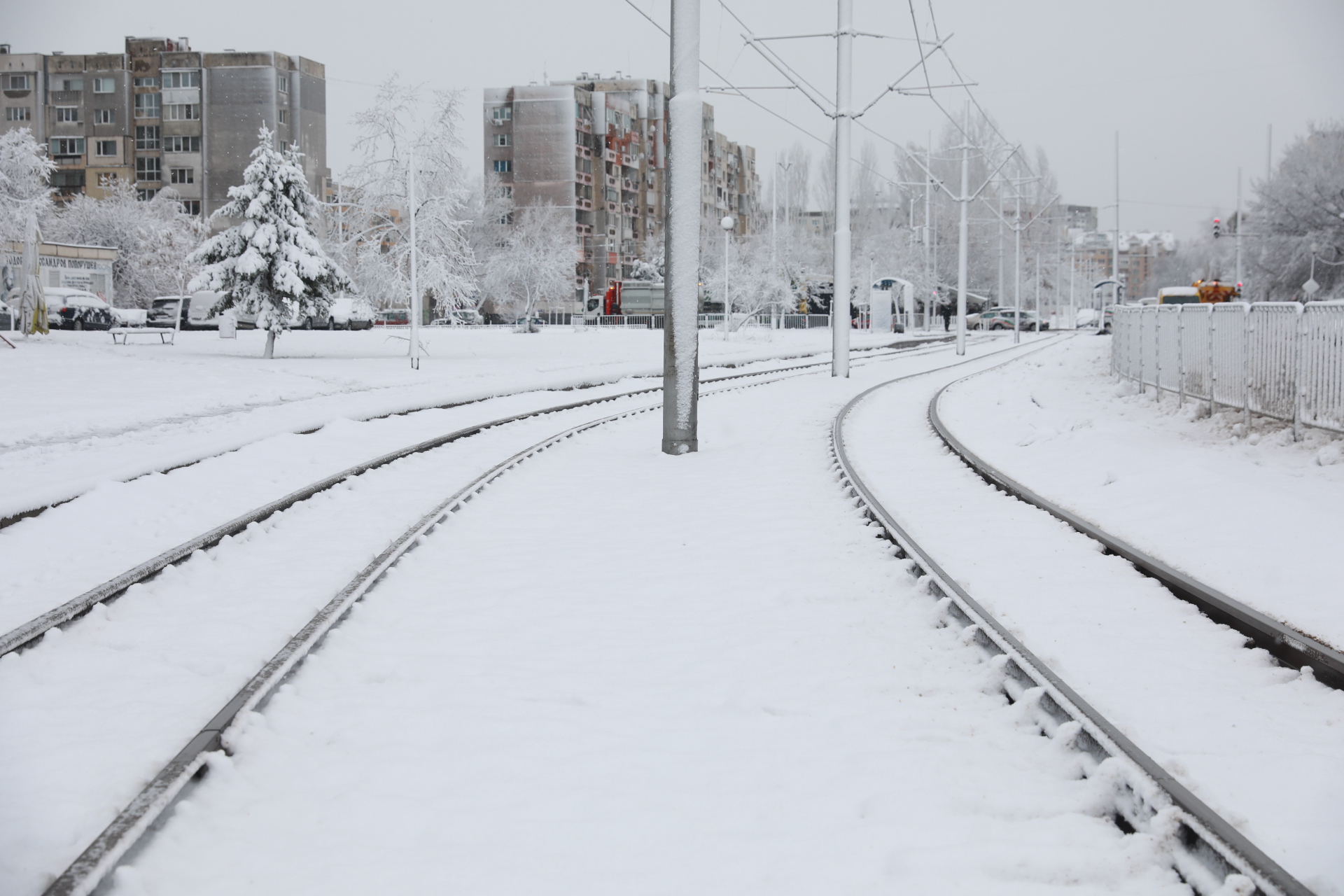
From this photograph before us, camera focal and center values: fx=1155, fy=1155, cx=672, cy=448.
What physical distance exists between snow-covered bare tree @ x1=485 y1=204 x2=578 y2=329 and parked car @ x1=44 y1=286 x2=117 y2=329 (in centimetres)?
3029

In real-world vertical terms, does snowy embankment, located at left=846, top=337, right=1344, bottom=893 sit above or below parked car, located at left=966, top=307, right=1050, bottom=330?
below

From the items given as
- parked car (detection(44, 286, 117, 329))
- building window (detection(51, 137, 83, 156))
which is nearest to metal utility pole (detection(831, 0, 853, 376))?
parked car (detection(44, 286, 117, 329))

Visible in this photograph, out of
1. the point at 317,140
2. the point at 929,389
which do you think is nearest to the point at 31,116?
the point at 317,140

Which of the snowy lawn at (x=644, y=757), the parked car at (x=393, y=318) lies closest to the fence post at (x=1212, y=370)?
the snowy lawn at (x=644, y=757)

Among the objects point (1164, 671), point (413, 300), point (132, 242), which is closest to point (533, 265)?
point (132, 242)

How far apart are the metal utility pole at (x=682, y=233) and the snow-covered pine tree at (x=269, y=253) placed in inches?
836

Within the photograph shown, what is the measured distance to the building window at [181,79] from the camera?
92750mm

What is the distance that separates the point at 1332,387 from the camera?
12289 millimetres

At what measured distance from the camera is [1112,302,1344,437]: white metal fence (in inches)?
488

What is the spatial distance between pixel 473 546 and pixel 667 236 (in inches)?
241

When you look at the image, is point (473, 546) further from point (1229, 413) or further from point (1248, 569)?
point (1229, 413)

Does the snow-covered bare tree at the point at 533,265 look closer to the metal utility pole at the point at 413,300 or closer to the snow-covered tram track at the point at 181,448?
the metal utility pole at the point at 413,300

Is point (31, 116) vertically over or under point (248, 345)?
over

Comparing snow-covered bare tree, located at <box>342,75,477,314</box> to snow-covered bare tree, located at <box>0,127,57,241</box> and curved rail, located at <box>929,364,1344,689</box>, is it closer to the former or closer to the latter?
snow-covered bare tree, located at <box>0,127,57,241</box>
